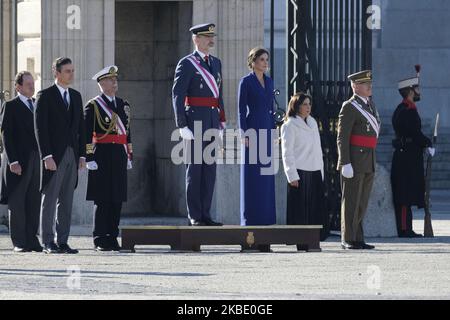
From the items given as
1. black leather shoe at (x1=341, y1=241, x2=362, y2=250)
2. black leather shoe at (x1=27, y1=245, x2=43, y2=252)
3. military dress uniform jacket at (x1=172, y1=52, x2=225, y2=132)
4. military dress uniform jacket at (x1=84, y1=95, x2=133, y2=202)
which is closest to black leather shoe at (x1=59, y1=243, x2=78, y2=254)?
black leather shoe at (x1=27, y1=245, x2=43, y2=252)

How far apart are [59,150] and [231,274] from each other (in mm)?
3094

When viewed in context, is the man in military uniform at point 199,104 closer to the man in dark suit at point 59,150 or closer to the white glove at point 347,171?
the man in dark suit at point 59,150

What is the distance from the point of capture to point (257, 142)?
18.2 m

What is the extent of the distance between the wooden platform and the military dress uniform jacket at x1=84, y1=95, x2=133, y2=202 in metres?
0.58

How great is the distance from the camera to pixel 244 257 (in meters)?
17.1

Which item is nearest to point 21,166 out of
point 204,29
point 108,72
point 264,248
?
point 108,72

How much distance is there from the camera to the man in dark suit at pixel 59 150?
1770 cm

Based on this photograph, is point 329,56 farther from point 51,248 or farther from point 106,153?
point 51,248

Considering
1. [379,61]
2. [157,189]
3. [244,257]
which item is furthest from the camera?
[379,61]

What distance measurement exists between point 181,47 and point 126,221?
2.00 meters

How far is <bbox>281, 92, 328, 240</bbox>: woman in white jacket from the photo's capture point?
18.6 m

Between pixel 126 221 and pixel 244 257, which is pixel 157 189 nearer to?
pixel 126 221

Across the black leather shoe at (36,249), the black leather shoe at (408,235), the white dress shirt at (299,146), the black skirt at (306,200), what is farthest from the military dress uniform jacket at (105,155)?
the black leather shoe at (408,235)
